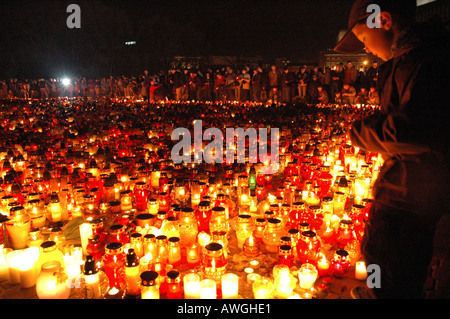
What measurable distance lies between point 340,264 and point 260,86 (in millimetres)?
14960

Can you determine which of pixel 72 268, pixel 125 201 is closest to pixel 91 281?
pixel 72 268

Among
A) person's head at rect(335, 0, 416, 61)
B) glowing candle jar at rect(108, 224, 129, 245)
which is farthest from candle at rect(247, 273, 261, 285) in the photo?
person's head at rect(335, 0, 416, 61)

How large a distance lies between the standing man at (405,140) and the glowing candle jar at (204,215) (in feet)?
6.05

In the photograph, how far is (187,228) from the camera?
10.4ft

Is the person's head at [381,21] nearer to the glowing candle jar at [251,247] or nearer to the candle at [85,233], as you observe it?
the glowing candle jar at [251,247]

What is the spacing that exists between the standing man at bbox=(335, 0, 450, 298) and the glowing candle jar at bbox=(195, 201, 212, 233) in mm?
1844

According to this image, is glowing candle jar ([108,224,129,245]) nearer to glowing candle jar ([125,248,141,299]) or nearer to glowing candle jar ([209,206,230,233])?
glowing candle jar ([125,248,141,299])

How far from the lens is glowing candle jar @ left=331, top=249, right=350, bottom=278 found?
2.81m

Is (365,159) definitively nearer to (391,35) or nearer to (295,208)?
(295,208)

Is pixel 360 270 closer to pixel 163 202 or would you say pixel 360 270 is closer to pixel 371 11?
pixel 371 11

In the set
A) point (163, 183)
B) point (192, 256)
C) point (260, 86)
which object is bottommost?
point (192, 256)

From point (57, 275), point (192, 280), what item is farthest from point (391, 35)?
point (57, 275)

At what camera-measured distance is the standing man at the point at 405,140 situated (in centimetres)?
147
